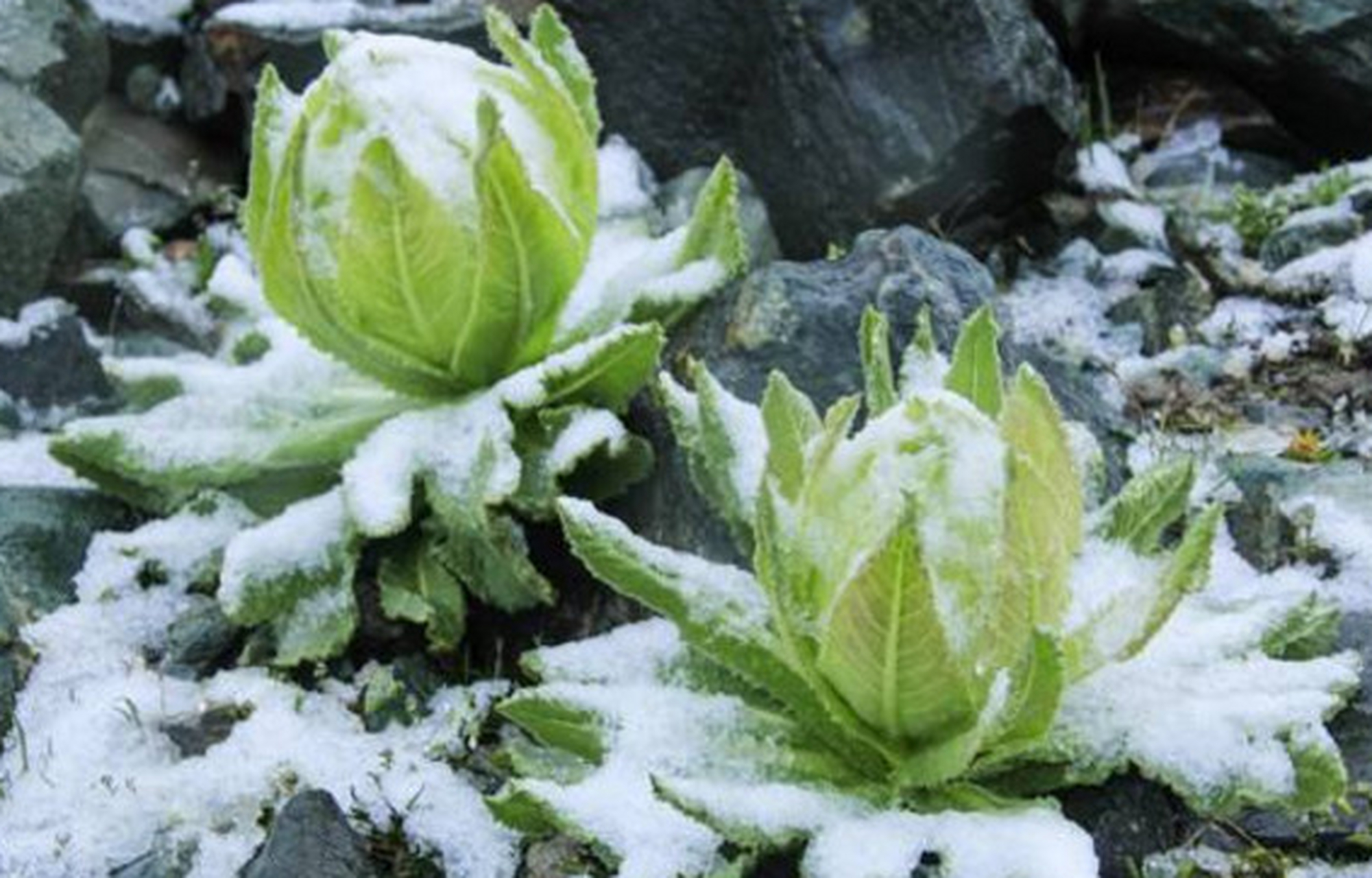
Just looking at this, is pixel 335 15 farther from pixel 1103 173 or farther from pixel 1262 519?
pixel 1262 519

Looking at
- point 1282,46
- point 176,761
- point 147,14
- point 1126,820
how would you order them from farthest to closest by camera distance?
1. point 147,14
2. point 1282,46
3. point 176,761
4. point 1126,820

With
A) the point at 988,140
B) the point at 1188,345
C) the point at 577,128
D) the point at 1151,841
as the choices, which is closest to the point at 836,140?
the point at 988,140

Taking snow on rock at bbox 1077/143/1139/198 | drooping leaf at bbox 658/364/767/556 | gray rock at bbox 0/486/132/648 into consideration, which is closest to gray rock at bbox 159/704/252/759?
gray rock at bbox 0/486/132/648

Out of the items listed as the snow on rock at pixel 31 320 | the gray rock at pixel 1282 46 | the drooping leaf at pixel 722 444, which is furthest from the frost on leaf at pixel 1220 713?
the snow on rock at pixel 31 320

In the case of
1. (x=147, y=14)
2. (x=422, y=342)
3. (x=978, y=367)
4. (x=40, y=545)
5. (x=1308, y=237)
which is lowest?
(x=147, y=14)

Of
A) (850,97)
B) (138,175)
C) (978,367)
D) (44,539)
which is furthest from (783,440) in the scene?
(138,175)
